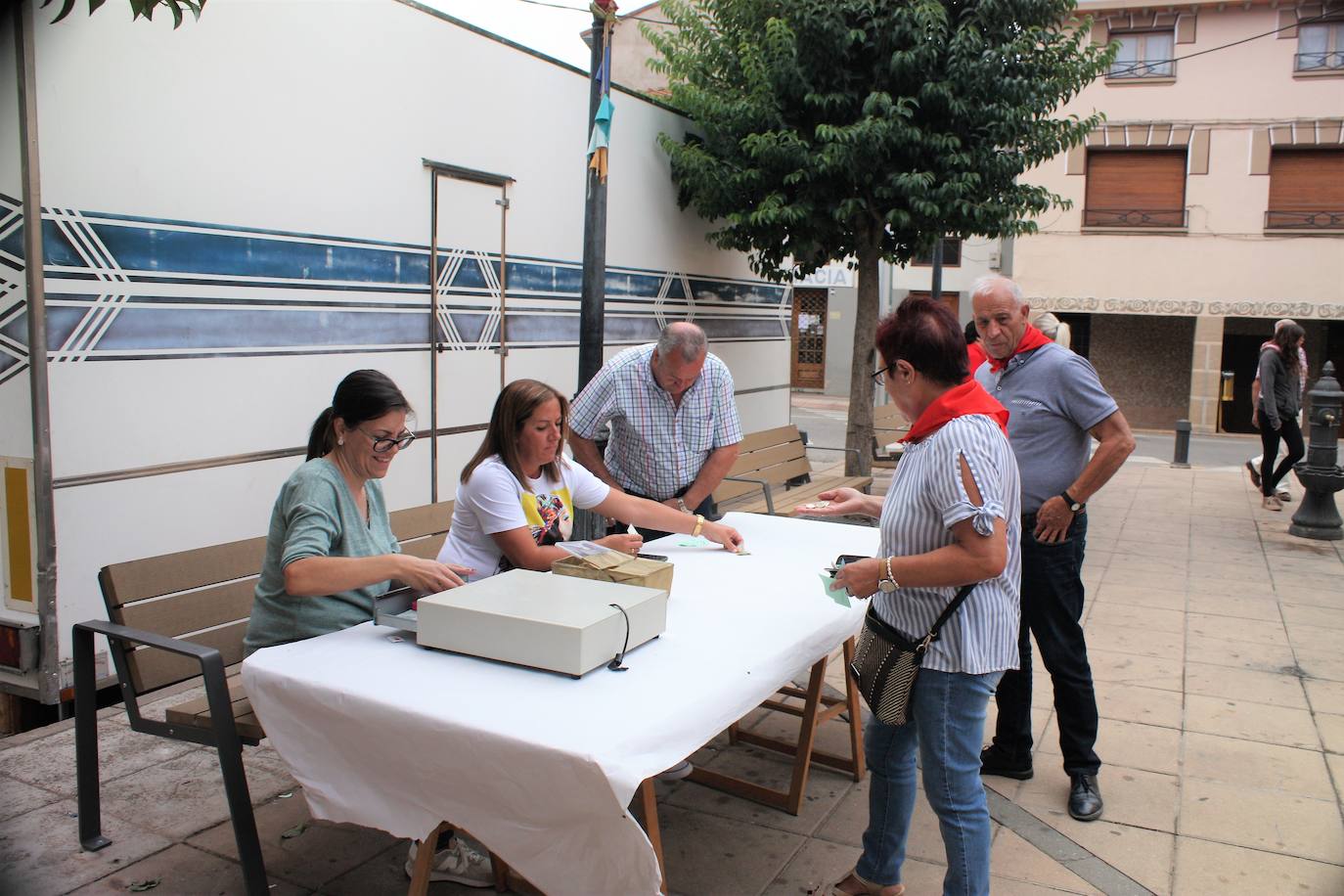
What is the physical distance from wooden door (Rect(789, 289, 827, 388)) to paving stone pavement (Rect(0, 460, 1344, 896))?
21.0 m

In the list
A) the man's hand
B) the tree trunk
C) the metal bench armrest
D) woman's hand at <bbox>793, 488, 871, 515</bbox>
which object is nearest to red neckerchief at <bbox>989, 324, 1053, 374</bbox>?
the man's hand

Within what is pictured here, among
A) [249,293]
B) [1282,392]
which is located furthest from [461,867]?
[1282,392]

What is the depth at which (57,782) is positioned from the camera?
3.71 meters

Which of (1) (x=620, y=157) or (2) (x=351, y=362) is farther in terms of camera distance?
(1) (x=620, y=157)

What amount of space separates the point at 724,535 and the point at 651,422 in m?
0.83

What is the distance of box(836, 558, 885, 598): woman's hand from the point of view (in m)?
2.65

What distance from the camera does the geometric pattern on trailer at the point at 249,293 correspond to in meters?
3.96

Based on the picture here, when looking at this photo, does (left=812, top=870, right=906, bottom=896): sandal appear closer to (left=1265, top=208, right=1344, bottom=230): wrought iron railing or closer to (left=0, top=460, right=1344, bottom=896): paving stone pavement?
(left=0, top=460, right=1344, bottom=896): paving stone pavement

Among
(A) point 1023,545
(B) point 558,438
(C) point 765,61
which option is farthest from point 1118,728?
(C) point 765,61

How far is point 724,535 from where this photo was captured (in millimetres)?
3967

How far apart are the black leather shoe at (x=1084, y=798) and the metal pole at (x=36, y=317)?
12.1 ft

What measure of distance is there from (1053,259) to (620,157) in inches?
614

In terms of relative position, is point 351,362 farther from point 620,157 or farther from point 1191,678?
point 1191,678

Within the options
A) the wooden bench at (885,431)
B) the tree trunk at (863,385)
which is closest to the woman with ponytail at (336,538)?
the tree trunk at (863,385)
